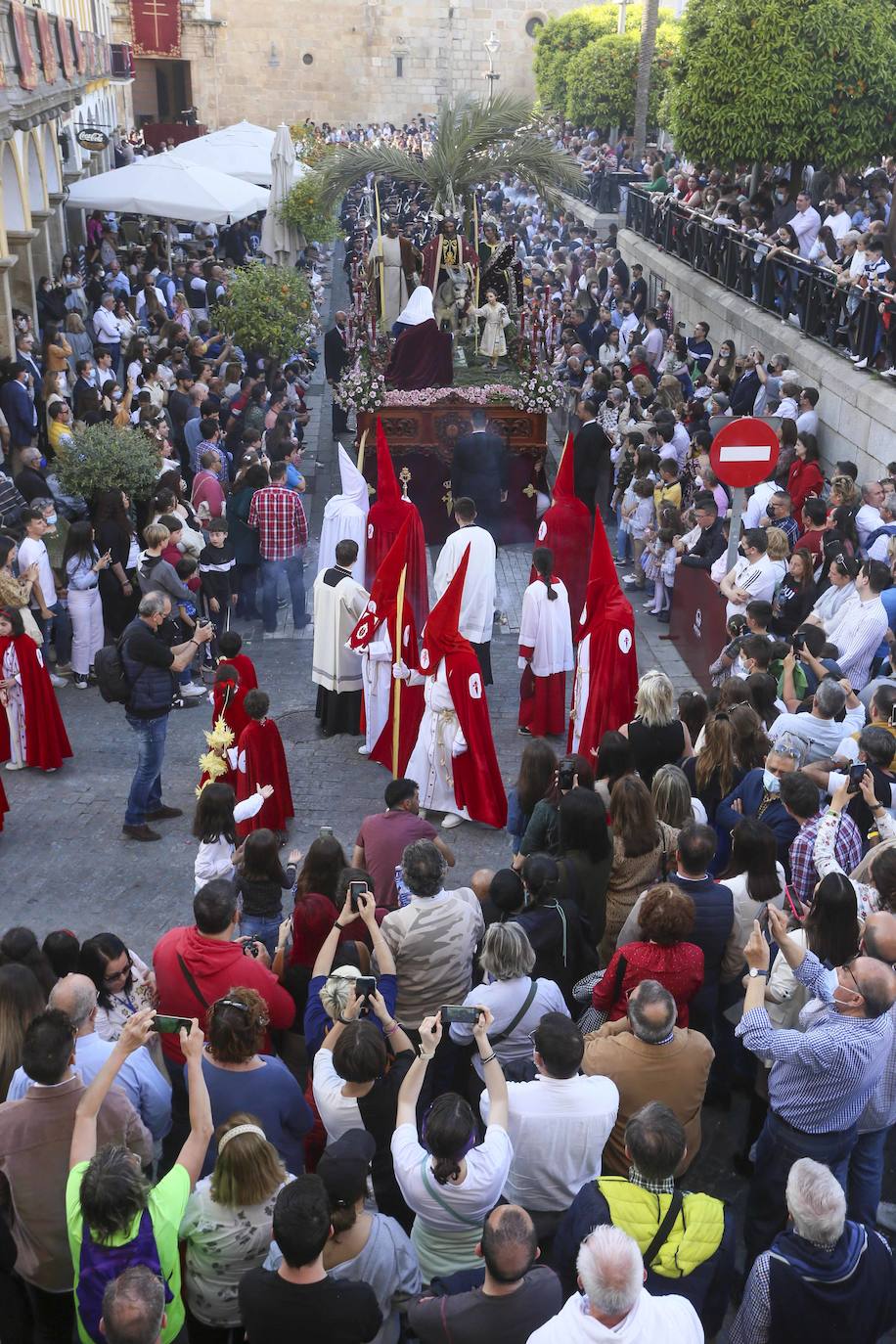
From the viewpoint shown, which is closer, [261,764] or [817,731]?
[817,731]

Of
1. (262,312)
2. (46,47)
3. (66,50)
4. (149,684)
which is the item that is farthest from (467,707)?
(66,50)

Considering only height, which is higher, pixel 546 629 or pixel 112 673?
pixel 112 673

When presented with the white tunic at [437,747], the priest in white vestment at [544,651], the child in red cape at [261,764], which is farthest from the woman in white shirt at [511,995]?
the priest in white vestment at [544,651]

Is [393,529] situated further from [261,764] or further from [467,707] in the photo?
[261,764]

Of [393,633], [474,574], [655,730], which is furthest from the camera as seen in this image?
[474,574]

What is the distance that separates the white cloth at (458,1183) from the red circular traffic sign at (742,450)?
5361 millimetres

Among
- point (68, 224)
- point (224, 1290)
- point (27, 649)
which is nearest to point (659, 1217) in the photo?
point (224, 1290)

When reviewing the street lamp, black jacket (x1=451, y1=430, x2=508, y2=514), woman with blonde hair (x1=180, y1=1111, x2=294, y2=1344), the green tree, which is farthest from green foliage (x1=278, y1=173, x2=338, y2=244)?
the street lamp

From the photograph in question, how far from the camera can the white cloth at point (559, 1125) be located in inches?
159

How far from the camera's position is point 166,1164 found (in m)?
5.04

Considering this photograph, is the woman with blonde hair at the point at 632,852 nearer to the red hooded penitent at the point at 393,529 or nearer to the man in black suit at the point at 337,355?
the red hooded penitent at the point at 393,529

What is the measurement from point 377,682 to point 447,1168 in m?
5.25

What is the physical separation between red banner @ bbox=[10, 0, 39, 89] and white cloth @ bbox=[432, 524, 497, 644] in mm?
11066

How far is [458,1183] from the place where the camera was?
12.1 ft
